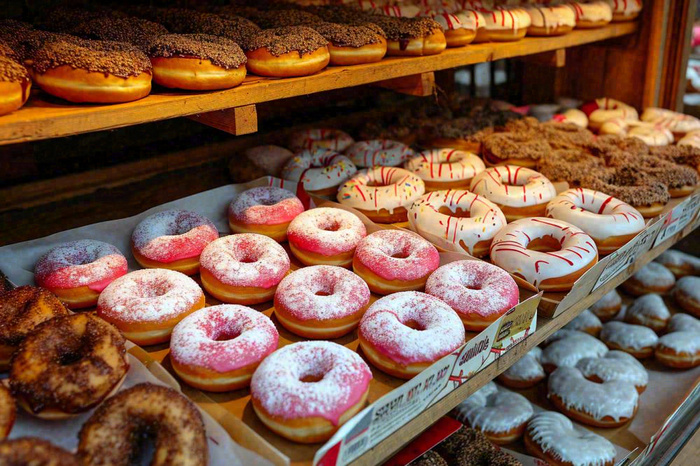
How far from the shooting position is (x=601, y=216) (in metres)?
2.47

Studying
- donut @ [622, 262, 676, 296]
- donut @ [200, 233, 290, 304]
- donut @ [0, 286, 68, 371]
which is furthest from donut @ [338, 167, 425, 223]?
donut @ [622, 262, 676, 296]

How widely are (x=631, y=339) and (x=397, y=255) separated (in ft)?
5.13

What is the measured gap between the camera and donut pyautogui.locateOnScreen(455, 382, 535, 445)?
8.00 ft

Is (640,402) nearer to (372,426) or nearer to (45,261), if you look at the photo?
(372,426)

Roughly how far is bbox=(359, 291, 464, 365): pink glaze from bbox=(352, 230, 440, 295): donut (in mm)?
178

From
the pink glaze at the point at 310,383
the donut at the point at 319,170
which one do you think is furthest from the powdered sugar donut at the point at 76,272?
the donut at the point at 319,170

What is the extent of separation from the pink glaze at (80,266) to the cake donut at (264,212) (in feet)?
1.68

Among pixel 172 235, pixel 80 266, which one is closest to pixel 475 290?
pixel 172 235

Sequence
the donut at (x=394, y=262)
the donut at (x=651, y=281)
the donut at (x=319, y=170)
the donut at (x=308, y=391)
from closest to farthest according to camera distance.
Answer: the donut at (x=308, y=391) < the donut at (x=394, y=262) < the donut at (x=319, y=170) < the donut at (x=651, y=281)

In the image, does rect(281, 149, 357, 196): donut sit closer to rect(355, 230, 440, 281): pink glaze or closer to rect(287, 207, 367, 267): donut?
rect(287, 207, 367, 267): donut

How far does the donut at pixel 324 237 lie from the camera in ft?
7.27

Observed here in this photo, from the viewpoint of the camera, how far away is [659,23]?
3732mm

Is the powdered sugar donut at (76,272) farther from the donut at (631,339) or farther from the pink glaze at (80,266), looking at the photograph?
the donut at (631,339)

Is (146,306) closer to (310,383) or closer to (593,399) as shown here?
(310,383)
